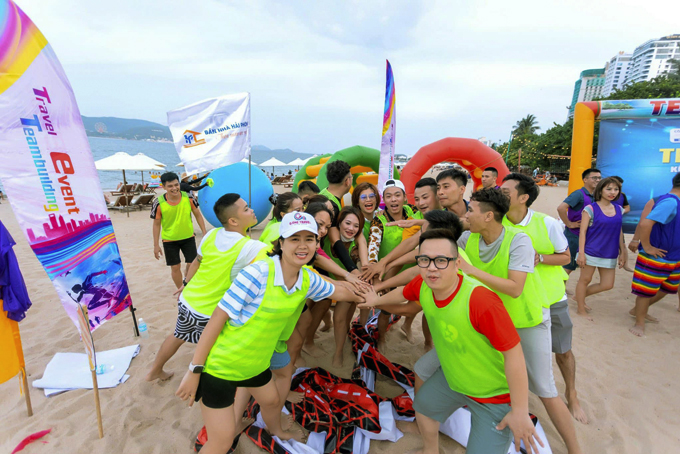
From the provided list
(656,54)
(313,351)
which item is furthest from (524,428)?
(656,54)

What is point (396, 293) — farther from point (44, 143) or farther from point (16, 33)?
point (16, 33)

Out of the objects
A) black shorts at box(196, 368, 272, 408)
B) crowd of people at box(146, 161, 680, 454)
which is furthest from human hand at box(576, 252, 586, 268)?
black shorts at box(196, 368, 272, 408)

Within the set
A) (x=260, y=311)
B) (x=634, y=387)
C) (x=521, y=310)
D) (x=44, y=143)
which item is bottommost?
(x=634, y=387)

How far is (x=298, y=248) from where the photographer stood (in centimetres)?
185

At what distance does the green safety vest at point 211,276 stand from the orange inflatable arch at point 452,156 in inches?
264

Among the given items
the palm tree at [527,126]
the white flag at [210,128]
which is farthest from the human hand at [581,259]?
the palm tree at [527,126]

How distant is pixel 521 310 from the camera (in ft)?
7.16

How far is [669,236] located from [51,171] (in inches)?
263

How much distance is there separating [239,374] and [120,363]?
2.38 metres

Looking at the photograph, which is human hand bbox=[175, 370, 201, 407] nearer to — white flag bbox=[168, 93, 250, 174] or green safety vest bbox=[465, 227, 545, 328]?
green safety vest bbox=[465, 227, 545, 328]

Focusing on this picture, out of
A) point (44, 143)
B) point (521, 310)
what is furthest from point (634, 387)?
point (44, 143)

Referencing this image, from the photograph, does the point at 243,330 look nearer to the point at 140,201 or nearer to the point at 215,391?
the point at 215,391

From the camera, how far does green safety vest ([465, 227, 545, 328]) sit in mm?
2121

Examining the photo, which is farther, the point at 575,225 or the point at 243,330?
the point at 575,225
